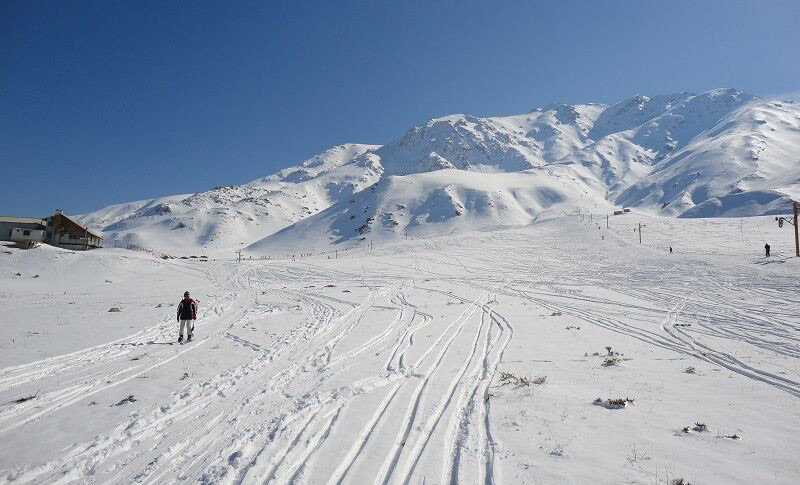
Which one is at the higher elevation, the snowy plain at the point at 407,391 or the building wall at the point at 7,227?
the building wall at the point at 7,227

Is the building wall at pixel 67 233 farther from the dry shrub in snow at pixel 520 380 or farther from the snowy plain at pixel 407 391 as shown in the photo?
the dry shrub in snow at pixel 520 380

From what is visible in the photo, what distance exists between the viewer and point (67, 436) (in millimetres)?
6988

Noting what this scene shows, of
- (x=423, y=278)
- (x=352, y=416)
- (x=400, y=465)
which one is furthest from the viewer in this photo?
(x=423, y=278)

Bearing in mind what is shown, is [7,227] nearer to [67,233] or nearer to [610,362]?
[67,233]

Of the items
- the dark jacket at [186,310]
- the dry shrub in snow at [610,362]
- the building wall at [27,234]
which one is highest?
the building wall at [27,234]

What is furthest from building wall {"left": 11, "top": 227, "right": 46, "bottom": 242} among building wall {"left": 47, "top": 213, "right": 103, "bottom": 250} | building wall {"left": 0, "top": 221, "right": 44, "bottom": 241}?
building wall {"left": 47, "top": 213, "right": 103, "bottom": 250}

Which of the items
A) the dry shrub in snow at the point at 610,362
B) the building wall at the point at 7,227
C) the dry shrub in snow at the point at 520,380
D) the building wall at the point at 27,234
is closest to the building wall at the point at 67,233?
the building wall at the point at 27,234

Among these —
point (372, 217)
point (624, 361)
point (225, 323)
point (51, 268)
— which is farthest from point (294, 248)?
point (624, 361)

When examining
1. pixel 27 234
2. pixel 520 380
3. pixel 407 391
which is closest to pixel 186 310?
pixel 407 391

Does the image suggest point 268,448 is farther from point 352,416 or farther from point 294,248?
point 294,248

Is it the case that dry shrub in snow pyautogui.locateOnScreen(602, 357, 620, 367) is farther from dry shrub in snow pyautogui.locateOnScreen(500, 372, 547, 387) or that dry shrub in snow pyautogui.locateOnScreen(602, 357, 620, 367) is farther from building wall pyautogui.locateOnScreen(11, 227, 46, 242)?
building wall pyautogui.locateOnScreen(11, 227, 46, 242)

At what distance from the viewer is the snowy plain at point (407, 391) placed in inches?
233

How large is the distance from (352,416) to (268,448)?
1661 millimetres

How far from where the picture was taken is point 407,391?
887 centimetres
